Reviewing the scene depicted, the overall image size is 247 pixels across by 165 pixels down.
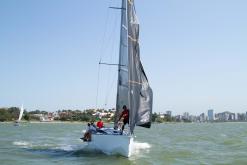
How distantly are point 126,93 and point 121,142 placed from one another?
3.03m

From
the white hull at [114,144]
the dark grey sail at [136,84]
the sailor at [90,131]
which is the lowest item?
the white hull at [114,144]

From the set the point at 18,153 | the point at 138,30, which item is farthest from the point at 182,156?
the point at 18,153

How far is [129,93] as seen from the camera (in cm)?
2211

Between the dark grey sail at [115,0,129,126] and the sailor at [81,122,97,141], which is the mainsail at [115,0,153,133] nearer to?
the dark grey sail at [115,0,129,126]

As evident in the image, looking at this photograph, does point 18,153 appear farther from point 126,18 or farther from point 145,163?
point 126,18

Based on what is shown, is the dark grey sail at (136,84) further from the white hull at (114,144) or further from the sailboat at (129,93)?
the white hull at (114,144)

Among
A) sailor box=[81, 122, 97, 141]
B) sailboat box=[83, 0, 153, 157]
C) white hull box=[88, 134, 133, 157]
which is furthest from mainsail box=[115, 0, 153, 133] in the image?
sailor box=[81, 122, 97, 141]

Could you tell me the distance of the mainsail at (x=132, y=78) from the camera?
2197cm

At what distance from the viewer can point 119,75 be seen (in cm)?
2355

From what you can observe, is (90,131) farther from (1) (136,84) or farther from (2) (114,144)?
(1) (136,84)

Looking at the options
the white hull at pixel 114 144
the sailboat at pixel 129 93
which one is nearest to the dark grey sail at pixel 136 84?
the sailboat at pixel 129 93

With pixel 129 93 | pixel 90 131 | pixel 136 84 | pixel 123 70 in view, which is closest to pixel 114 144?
pixel 90 131

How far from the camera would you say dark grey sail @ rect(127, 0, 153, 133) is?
21922 millimetres

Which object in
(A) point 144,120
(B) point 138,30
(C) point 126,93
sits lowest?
(A) point 144,120
